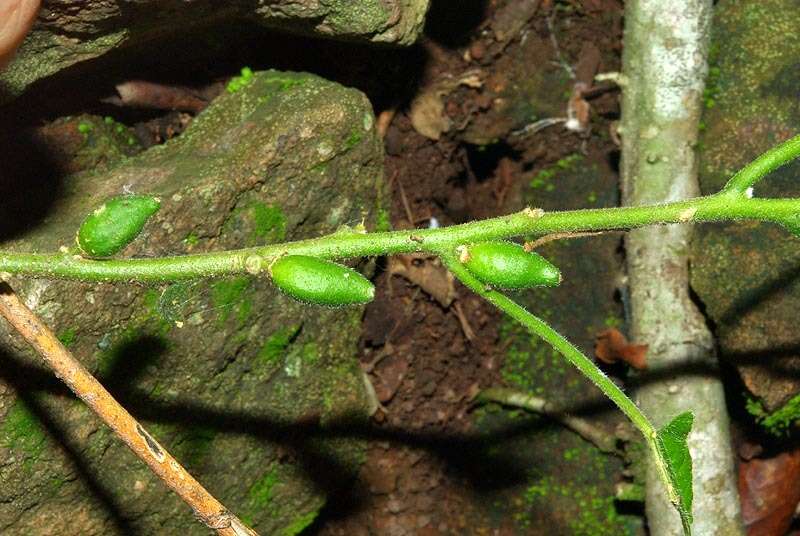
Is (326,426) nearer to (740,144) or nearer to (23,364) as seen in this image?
(23,364)

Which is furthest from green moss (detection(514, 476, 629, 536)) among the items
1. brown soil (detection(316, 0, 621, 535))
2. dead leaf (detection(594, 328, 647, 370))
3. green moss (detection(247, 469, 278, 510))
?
green moss (detection(247, 469, 278, 510))

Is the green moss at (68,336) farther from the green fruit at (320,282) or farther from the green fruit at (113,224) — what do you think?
the green fruit at (320,282)

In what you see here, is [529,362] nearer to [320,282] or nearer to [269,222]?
[269,222]

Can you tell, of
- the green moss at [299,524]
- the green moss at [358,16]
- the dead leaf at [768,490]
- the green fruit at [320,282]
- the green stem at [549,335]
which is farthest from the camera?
the dead leaf at [768,490]

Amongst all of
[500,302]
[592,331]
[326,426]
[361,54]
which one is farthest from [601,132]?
[500,302]

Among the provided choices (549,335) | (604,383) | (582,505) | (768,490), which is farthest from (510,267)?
(768,490)

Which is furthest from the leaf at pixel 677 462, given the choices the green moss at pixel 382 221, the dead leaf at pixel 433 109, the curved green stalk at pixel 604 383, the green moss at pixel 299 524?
the dead leaf at pixel 433 109

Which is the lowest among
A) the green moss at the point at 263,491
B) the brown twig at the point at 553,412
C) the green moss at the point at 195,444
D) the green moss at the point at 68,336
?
the green moss at the point at 263,491
